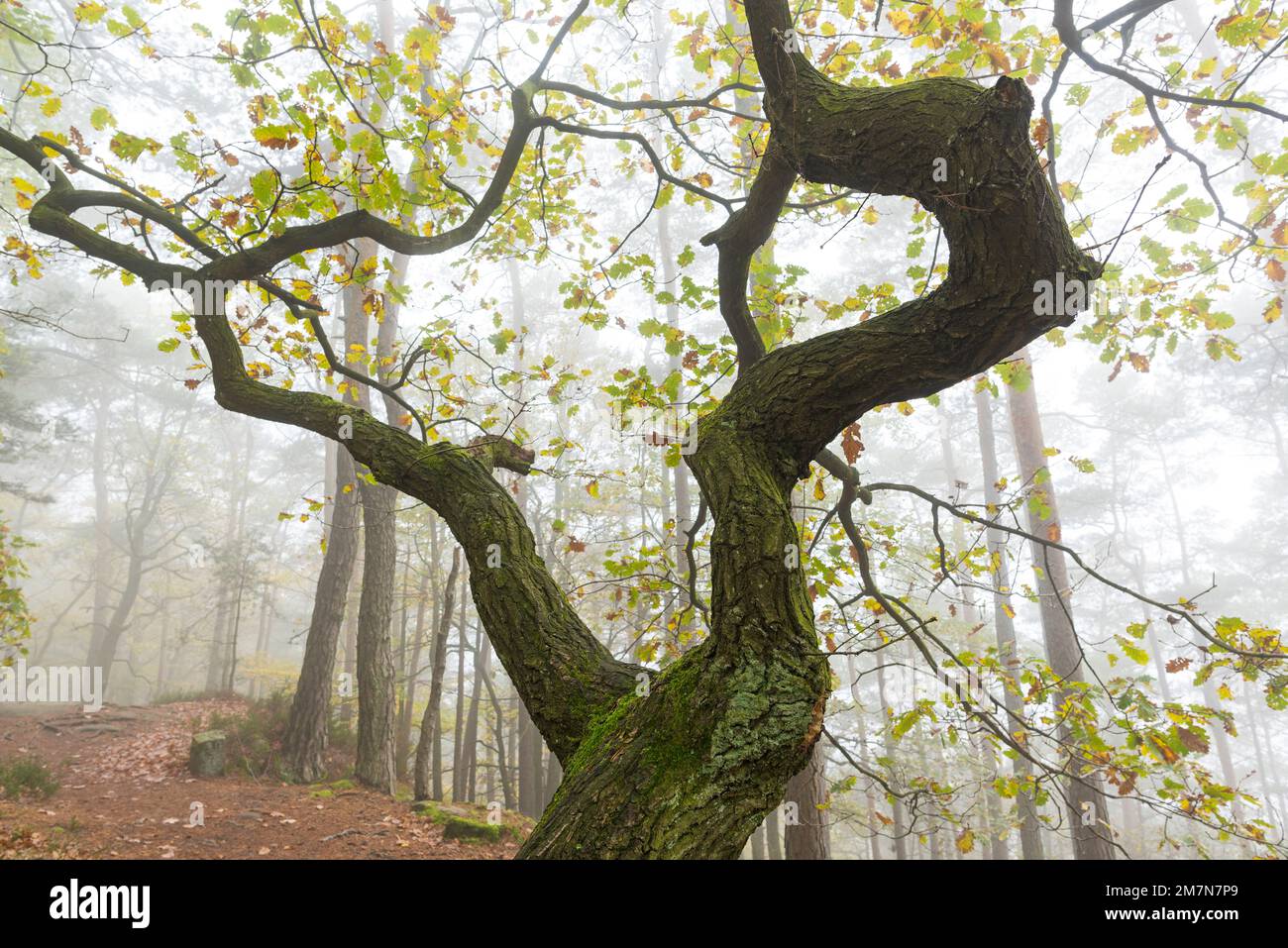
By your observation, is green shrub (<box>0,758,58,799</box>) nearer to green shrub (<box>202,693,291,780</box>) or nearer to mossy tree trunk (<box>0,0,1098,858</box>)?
green shrub (<box>202,693,291,780</box>)

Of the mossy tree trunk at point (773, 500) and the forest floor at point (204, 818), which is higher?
the mossy tree trunk at point (773, 500)

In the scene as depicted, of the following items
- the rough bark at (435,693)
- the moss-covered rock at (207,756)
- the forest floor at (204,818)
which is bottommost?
the forest floor at (204,818)

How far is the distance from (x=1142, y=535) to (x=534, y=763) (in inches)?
1103

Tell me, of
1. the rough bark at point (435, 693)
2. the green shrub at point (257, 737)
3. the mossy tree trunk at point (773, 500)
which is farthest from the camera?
the green shrub at point (257, 737)

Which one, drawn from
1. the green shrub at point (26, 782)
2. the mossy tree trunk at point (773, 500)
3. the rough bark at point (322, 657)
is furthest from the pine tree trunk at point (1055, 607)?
the green shrub at point (26, 782)

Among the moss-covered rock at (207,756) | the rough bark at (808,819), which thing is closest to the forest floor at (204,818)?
the moss-covered rock at (207,756)

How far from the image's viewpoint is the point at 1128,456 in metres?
26.0

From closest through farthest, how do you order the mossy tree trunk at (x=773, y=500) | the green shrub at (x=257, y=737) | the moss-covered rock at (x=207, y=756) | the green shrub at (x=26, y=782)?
the mossy tree trunk at (x=773, y=500), the green shrub at (x=26, y=782), the moss-covered rock at (x=207, y=756), the green shrub at (x=257, y=737)

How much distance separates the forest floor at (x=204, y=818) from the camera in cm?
585

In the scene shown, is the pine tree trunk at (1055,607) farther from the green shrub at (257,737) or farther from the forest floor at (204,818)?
the green shrub at (257,737)

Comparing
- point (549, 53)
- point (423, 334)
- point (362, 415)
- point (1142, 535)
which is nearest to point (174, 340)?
point (423, 334)

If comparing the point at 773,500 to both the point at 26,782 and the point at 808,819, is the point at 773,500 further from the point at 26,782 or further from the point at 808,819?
the point at 26,782

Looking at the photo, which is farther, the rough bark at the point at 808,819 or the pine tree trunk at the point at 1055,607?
the rough bark at the point at 808,819

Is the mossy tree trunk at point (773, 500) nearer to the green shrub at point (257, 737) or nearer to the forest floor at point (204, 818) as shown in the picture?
the forest floor at point (204, 818)
